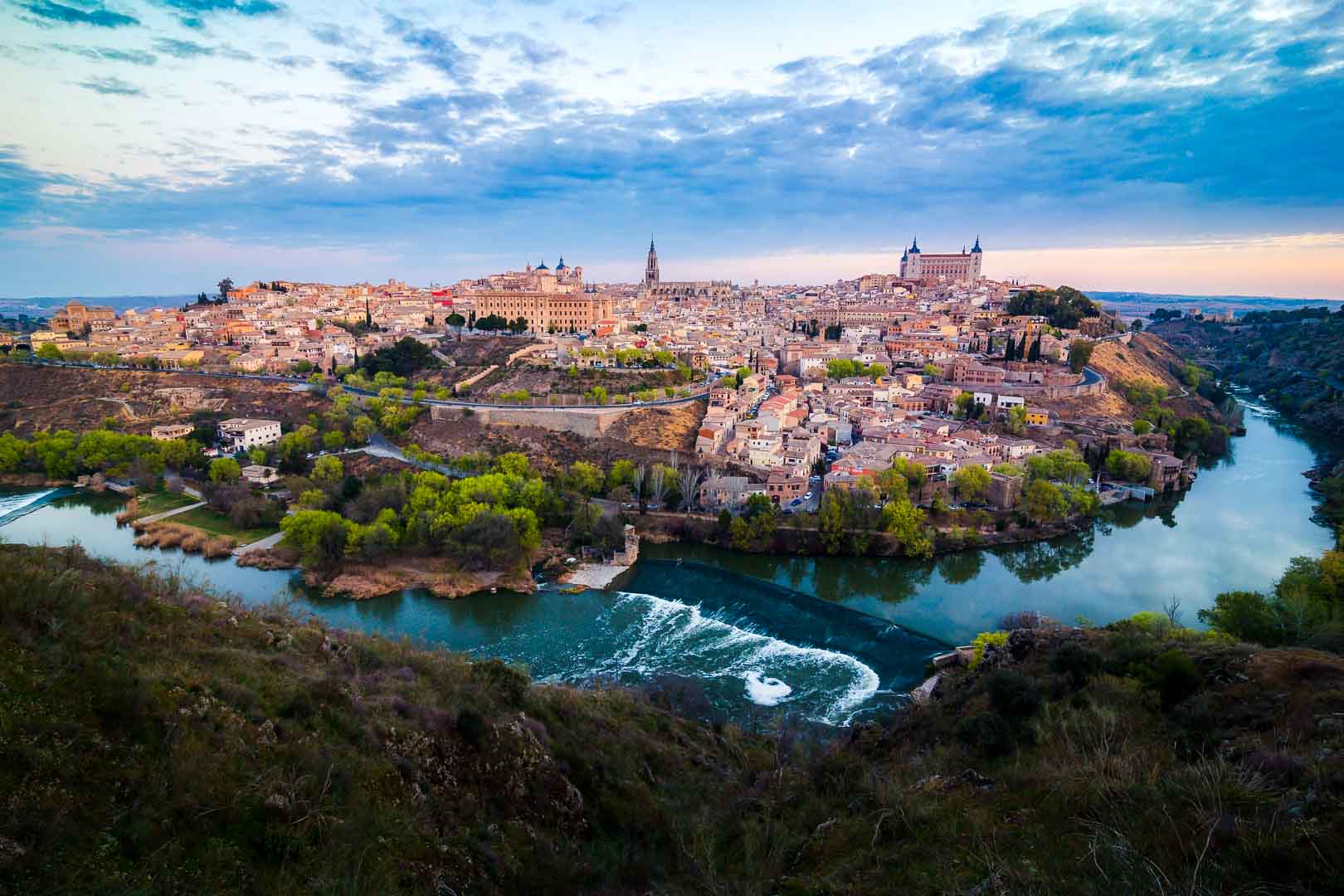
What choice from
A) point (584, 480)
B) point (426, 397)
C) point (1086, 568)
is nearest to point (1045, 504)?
point (1086, 568)

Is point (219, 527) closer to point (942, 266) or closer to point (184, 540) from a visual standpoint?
point (184, 540)

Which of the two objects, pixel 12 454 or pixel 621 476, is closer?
pixel 621 476

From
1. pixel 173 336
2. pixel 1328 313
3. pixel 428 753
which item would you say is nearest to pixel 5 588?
pixel 428 753

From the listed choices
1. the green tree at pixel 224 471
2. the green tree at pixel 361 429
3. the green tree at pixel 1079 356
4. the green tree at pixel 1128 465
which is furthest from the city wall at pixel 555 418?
the green tree at pixel 1079 356

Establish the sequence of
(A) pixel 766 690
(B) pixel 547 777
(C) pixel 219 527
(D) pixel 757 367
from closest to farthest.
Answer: (B) pixel 547 777 → (A) pixel 766 690 → (C) pixel 219 527 → (D) pixel 757 367

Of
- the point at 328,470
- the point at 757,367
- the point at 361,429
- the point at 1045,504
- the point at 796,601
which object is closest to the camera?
the point at 796,601

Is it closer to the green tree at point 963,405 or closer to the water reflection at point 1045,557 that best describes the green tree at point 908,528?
the water reflection at point 1045,557

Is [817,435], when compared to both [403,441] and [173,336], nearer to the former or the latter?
[403,441]

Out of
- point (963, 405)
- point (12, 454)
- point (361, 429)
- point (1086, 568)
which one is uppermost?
point (963, 405)

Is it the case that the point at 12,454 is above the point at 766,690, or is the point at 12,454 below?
above
